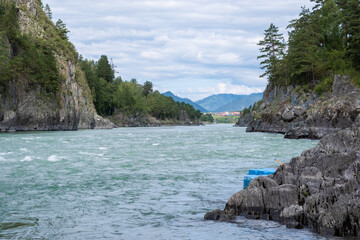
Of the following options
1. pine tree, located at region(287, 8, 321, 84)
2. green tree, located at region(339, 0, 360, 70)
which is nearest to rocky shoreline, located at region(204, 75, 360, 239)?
green tree, located at region(339, 0, 360, 70)

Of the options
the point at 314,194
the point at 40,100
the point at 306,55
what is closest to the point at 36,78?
the point at 40,100

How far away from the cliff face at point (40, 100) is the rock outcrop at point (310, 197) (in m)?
70.4

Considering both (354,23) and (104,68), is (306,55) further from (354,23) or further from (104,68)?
(104,68)

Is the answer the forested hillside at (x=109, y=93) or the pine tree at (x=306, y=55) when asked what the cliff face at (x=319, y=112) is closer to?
the pine tree at (x=306, y=55)

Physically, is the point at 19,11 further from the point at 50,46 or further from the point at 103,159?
the point at 103,159

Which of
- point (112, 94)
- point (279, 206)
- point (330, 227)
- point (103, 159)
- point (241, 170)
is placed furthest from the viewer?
point (112, 94)

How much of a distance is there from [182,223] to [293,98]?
62.3m

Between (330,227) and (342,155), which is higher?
(342,155)

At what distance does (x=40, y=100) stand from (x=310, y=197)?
80329 millimetres

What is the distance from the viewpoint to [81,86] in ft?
377

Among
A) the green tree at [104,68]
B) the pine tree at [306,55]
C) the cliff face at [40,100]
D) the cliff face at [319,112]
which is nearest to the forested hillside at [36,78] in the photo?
the cliff face at [40,100]

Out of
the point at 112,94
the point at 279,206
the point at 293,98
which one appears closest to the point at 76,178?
the point at 279,206

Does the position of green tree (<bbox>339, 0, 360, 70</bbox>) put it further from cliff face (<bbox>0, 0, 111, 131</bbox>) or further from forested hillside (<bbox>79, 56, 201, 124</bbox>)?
forested hillside (<bbox>79, 56, 201, 124</bbox>)

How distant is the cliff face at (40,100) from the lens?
7619 centimetres
